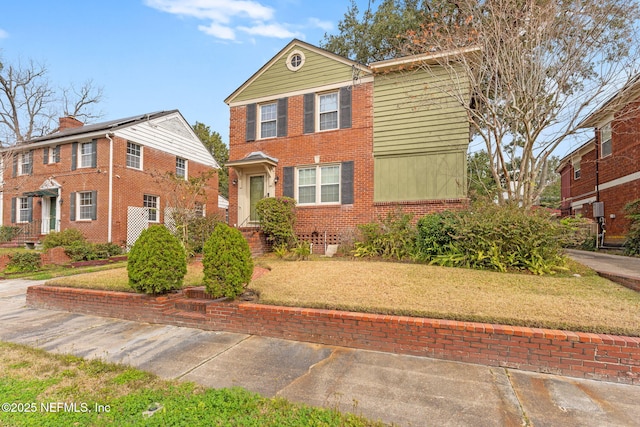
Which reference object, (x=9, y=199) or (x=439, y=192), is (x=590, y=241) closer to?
(x=439, y=192)

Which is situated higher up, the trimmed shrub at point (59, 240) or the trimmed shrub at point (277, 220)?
the trimmed shrub at point (277, 220)

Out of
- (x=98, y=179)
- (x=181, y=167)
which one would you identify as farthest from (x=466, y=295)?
(x=181, y=167)

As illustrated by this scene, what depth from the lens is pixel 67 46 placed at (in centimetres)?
1071

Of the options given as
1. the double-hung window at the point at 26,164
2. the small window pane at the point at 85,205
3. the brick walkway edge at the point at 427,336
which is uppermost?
the double-hung window at the point at 26,164

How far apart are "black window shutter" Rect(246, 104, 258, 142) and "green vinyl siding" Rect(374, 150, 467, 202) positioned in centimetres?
464

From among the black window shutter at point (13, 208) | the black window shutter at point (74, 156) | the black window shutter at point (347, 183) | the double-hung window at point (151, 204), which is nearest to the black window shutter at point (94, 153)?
the black window shutter at point (74, 156)

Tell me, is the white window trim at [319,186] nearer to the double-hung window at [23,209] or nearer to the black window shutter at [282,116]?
the black window shutter at [282,116]

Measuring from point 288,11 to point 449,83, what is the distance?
18.1ft

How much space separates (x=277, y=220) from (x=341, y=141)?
3.31 m

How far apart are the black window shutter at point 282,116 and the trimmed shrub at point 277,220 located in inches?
101

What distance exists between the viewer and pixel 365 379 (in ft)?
9.15

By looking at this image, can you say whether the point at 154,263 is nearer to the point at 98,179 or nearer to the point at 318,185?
the point at 318,185

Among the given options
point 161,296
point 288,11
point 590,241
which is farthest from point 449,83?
point 590,241

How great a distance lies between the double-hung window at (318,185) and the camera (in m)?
10.1
